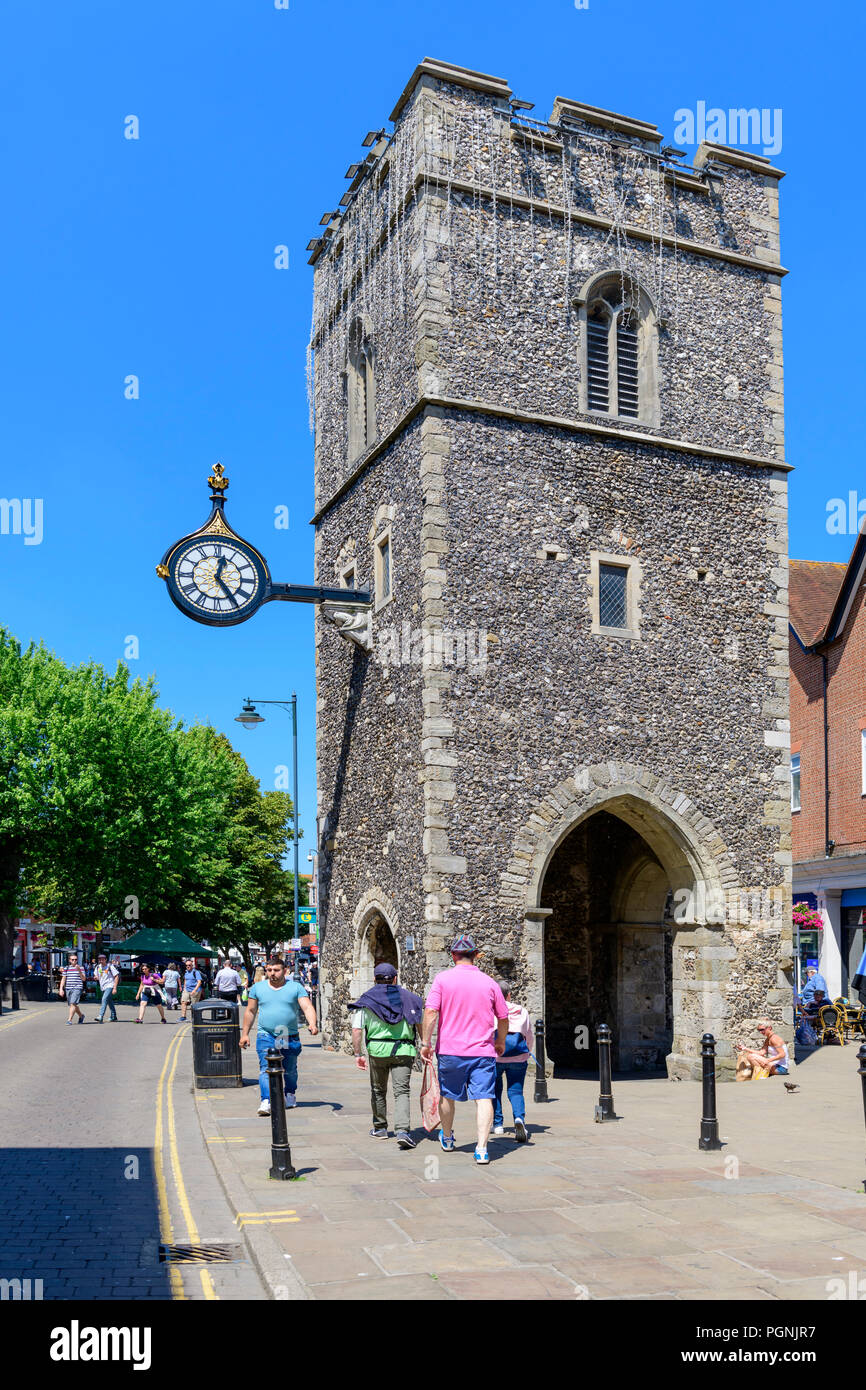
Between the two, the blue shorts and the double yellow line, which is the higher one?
the blue shorts

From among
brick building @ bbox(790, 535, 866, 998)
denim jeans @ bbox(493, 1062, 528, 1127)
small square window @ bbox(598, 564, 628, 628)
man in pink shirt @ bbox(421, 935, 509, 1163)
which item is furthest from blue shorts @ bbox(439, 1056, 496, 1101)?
brick building @ bbox(790, 535, 866, 998)

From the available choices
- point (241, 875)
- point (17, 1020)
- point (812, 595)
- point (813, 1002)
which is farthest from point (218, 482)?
point (241, 875)

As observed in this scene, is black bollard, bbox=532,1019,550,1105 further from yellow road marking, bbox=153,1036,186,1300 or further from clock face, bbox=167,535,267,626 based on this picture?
clock face, bbox=167,535,267,626

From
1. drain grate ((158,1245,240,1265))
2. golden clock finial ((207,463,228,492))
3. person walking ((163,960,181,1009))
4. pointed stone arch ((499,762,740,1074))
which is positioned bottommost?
person walking ((163,960,181,1009))

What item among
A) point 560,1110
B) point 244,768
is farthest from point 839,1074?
point 244,768

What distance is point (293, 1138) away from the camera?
1105 centimetres

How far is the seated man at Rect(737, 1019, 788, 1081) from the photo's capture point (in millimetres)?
17109

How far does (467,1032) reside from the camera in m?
9.66

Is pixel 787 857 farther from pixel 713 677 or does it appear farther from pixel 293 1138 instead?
pixel 293 1138

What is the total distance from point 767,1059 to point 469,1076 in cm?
901

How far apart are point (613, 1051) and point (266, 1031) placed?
31.9 ft

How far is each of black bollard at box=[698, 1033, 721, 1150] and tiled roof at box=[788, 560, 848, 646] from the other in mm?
20517

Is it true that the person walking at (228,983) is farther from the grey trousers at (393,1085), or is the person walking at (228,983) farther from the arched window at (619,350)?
the arched window at (619,350)

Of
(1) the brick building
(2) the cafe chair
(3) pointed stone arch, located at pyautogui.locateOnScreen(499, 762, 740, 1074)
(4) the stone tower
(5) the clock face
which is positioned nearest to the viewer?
(3) pointed stone arch, located at pyautogui.locateOnScreen(499, 762, 740, 1074)
